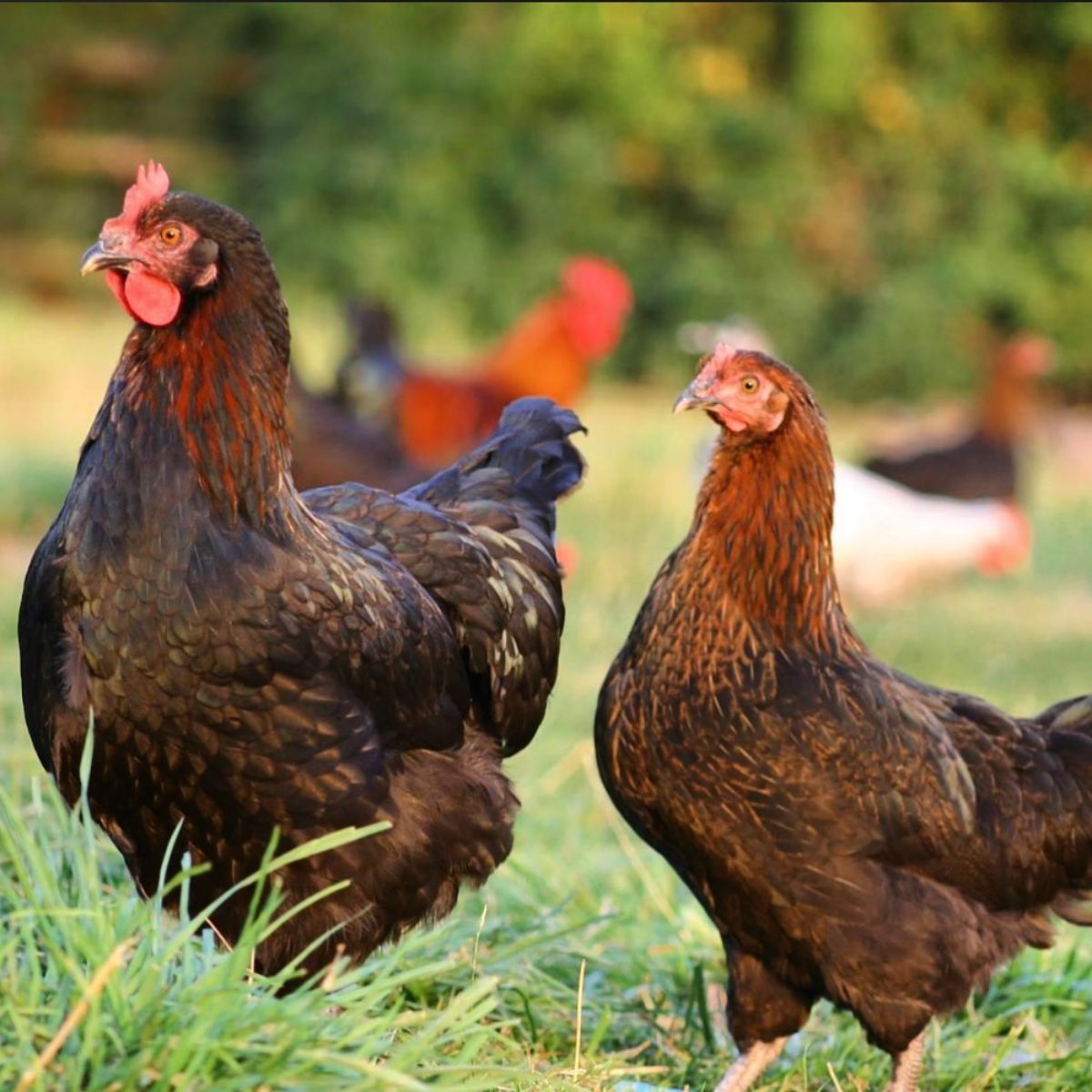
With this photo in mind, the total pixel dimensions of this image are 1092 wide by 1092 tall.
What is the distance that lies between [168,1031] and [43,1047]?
0.18 m

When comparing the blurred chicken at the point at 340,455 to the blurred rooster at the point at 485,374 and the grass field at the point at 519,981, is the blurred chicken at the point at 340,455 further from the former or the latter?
the grass field at the point at 519,981

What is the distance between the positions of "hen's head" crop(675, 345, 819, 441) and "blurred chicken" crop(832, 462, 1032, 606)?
17.6 ft

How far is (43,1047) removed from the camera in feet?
8.15

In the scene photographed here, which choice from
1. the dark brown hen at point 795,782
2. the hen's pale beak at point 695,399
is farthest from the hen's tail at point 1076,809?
the hen's pale beak at point 695,399

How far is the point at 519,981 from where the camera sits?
3.80 metres

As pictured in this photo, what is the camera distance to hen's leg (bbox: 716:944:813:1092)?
12.1 ft

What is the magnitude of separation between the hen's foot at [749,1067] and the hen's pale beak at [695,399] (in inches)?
52.7

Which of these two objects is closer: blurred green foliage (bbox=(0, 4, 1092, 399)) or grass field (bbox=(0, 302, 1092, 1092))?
grass field (bbox=(0, 302, 1092, 1092))

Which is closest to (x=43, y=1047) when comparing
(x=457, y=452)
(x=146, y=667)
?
(x=146, y=667)

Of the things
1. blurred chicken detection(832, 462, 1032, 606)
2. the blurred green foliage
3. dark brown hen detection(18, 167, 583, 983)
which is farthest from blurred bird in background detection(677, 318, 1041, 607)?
→ the blurred green foliage

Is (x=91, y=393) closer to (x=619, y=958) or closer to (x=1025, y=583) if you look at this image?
(x=1025, y=583)

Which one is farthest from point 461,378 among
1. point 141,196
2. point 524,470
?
point 141,196

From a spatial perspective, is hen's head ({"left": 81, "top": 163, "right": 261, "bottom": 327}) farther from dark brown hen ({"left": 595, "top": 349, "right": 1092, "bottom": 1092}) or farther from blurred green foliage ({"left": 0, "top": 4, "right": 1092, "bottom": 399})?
blurred green foliage ({"left": 0, "top": 4, "right": 1092, "bottom": 399})

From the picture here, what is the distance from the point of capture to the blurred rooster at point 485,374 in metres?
9.62
